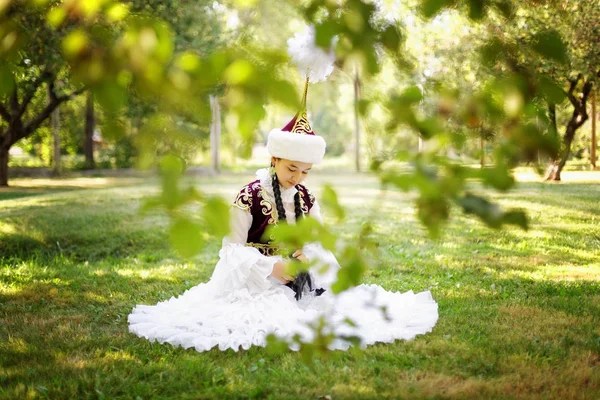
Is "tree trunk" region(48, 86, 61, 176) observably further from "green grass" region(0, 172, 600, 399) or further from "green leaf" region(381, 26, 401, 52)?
"green leaf" region(381, 26, 401, 52)

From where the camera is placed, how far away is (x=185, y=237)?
3.89 feet

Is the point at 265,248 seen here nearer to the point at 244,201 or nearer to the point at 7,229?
the point at 244,201

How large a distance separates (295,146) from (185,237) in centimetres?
257

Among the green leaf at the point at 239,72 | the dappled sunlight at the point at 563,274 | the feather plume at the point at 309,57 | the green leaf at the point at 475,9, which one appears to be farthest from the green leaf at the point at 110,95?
the dappled sunlight at the point at 563,274

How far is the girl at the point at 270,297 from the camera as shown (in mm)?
3467

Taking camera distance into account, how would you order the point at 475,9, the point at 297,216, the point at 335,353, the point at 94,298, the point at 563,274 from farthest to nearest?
1. the point at 563,274
2. the point at 94,298
3. the point at 297,216
4. the point at 335,353
5. the point at 475,9

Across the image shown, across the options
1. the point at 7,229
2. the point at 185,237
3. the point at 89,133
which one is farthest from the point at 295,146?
the point at 89,133

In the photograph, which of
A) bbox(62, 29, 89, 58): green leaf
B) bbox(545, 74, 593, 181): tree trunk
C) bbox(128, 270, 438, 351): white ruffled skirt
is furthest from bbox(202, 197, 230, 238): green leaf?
bbox(545, 74, 593, 181): tree trunk

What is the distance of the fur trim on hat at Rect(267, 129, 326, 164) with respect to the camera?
3.71 m

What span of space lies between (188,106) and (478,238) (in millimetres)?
6493

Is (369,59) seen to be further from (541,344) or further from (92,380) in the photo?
(541,344)

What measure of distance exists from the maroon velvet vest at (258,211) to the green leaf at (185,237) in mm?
2652

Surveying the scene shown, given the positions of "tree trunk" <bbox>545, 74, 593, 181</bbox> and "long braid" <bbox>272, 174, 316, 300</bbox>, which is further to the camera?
"tree trunk" <bbox>545, 74, 593, 181</bbox>

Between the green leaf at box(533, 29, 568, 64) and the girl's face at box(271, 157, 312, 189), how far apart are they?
2.49 metres
